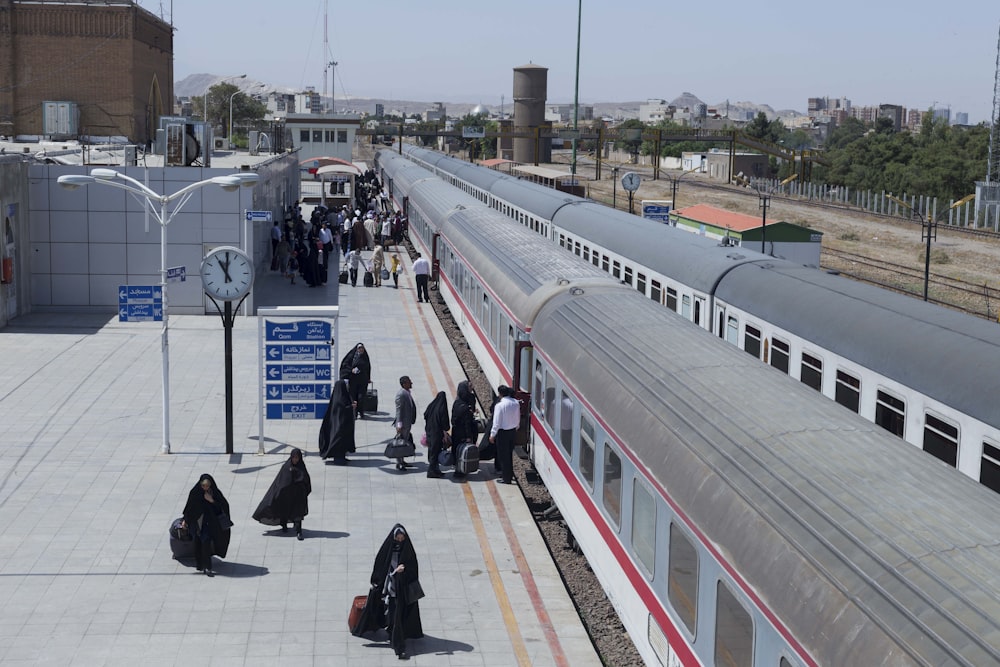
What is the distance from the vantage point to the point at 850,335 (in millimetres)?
11953

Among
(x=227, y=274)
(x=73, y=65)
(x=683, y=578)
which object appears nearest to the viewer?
(x=683, y=578)

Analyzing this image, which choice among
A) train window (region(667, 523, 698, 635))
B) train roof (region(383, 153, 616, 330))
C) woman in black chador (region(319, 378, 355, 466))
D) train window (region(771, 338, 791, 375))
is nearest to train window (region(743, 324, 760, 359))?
train window (region(771, 338, 791, 375))

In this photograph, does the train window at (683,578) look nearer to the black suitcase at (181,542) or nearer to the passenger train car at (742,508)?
the passenger train car at (742,508)

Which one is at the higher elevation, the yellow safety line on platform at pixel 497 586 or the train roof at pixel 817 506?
the train roof at pixel 817 506

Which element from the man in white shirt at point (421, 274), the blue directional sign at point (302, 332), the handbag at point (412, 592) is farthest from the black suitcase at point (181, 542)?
the man in white shirt at point (421, 274)

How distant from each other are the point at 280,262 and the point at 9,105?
39.7m

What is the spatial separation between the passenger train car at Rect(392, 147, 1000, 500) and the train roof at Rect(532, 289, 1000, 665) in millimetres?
1539

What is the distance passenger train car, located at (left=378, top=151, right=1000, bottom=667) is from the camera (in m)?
5.44

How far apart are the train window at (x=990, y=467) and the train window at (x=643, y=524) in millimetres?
2373

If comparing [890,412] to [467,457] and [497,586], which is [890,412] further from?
[467,457]

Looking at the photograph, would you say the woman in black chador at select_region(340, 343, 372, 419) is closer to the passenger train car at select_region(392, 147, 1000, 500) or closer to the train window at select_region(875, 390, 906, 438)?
the passenger train car at select_region(392, 147, 1000, 500)

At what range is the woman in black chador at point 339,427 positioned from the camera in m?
15.9

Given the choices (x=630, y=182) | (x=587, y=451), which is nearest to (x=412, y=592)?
(x=587, y=451)

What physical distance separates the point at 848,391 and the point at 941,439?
7.02 feet
